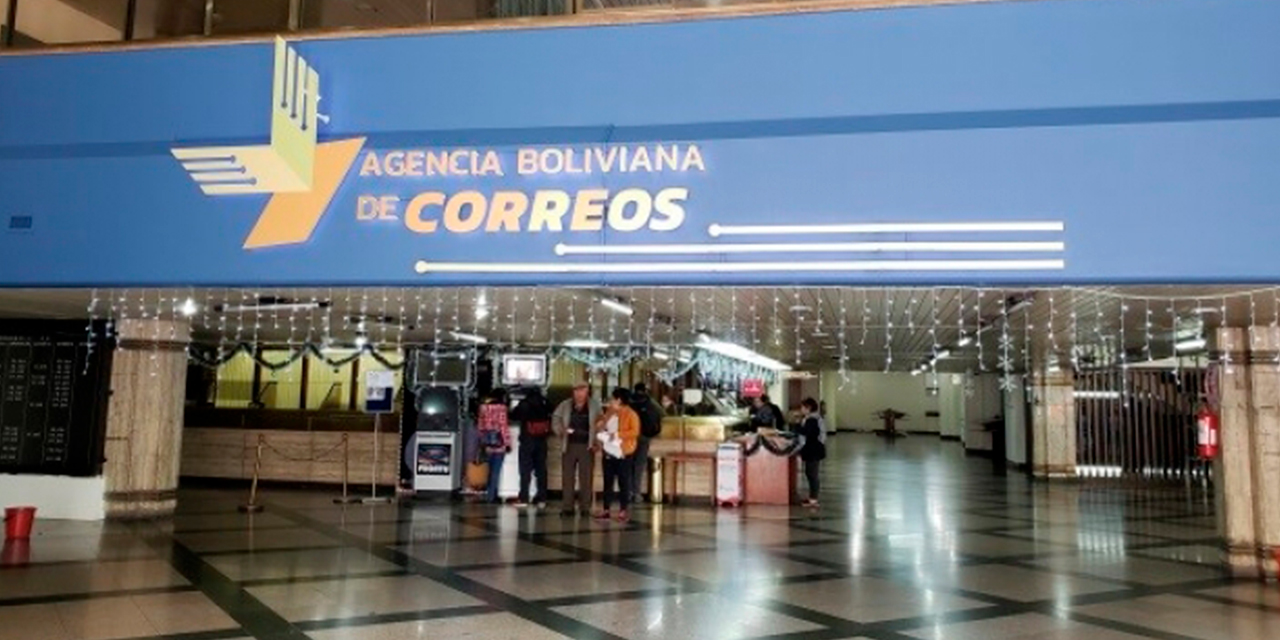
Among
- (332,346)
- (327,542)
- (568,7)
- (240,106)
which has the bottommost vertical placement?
(327,542)

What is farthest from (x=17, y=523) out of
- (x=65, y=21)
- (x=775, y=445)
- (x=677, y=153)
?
(x=775, y=445)

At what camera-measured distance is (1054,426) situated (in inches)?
689

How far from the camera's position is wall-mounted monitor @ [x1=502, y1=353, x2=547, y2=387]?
12.8 m

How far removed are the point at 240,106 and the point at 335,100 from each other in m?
0.77

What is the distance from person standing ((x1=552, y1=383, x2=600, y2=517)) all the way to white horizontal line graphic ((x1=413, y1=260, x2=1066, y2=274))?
4.86 metres

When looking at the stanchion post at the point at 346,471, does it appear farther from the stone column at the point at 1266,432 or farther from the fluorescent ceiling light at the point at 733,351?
the stone column at the point at 1266,432

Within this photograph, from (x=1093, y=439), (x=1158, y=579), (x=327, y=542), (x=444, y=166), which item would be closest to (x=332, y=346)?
(x=327, y=542)

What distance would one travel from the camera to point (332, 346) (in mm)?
14328

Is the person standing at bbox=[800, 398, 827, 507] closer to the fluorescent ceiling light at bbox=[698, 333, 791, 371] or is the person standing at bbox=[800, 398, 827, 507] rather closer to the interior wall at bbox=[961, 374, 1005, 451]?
the fluorescent ceiling light at bbox=[698, 333, 791, 371]

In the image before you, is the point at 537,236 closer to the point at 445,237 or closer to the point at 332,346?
the point at 445,237

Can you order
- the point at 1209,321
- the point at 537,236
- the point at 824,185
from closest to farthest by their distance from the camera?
the point at 824,185, the point at 537,236, the point at 1209,321

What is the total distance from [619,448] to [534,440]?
1.48 m

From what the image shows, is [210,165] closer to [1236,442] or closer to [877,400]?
[1236,442]

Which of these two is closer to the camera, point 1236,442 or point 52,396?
point 1236,442
